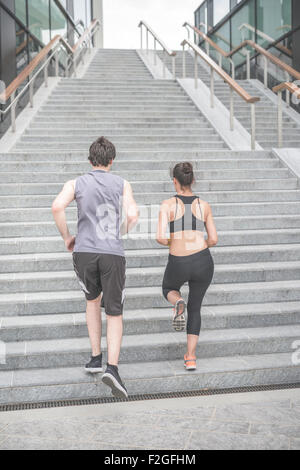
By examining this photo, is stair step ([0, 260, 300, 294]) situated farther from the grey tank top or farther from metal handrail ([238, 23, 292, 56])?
metal handrail ([238, 23, 292, 56])

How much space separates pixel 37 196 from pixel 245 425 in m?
3.84

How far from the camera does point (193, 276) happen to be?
3.58m

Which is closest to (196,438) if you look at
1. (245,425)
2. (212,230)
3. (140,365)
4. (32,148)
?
(245,425)

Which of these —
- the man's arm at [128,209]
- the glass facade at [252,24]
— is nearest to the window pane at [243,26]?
the glass facade at [252,24]

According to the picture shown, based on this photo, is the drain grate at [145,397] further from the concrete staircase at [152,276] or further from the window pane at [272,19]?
the window pane at [272,19]

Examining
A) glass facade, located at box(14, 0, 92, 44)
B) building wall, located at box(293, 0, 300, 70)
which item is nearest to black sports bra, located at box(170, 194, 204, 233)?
glass facade, located at box(14, 0, 92, 44)

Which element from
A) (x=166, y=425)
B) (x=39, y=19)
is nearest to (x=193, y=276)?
(x=166, y=425)

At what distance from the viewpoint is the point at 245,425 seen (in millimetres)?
3068

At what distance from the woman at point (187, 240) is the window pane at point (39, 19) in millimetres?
9310

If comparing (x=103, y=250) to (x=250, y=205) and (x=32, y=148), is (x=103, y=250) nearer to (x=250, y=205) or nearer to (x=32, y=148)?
(x=250, y=205)

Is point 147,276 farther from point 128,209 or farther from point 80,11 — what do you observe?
point 80,11

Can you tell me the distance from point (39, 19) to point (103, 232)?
34.7 ft

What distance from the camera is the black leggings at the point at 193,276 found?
3.57 m
